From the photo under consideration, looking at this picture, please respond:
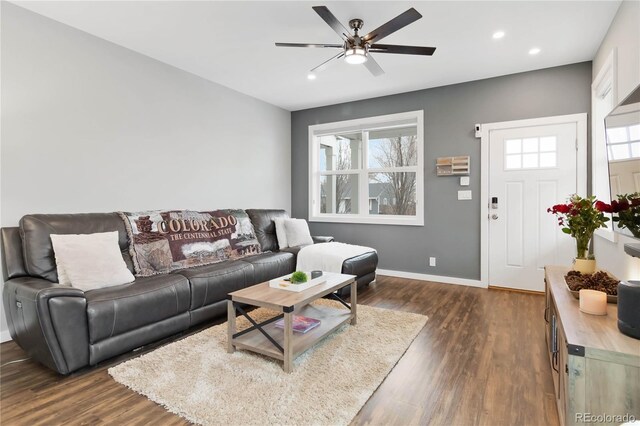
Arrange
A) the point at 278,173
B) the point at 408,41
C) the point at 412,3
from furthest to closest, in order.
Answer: the point at 278,173 < the point at 408,41 < the point at 412,3

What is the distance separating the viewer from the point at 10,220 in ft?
8.60

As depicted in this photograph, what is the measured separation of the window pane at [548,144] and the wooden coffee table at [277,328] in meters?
2.99

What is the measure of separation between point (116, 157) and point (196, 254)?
126cm

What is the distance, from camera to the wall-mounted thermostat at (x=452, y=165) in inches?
169

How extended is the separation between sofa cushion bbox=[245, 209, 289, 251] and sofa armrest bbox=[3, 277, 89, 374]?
2.37m

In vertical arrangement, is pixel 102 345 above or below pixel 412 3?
below

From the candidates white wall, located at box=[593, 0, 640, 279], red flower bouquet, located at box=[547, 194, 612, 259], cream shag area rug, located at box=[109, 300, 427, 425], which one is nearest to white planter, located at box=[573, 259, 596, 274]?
red flower bouquet, located at box=[547, 194, 612, 259]

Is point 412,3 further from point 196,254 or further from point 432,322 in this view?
point 196,254

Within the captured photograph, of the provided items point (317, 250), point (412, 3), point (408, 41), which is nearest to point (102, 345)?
point (317, 250)

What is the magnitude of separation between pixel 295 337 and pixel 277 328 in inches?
8.9

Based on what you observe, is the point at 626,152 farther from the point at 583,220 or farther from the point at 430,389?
the point at 430,389

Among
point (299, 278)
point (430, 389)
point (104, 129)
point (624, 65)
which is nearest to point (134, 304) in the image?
point (299, 278)

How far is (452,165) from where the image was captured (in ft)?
14.3

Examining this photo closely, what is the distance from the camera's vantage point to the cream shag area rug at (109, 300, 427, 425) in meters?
1.72
